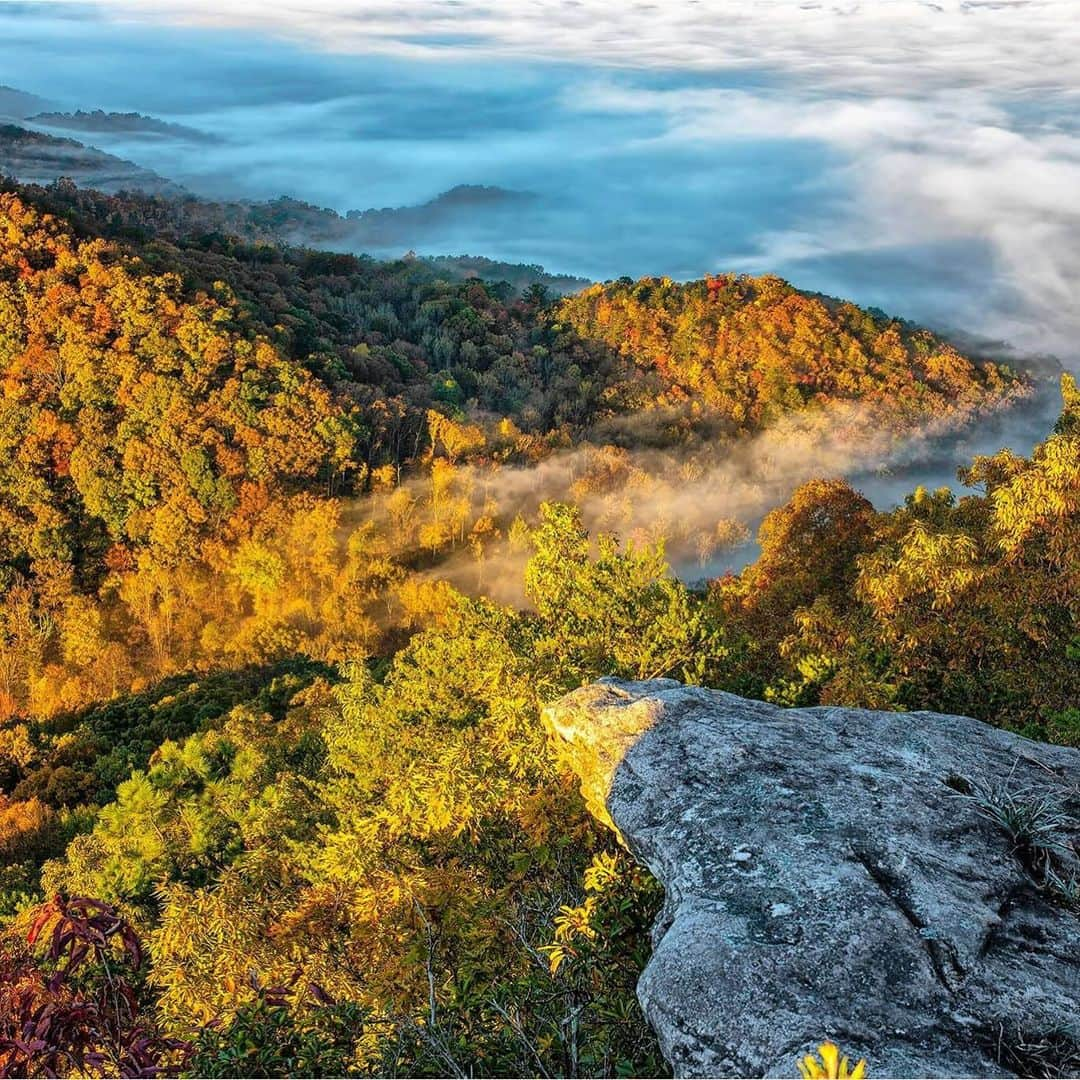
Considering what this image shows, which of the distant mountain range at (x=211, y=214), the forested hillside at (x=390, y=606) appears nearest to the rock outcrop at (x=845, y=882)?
the forested hillside at (x=390, y=606)

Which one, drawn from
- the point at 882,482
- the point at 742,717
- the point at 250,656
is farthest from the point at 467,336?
the point at 742,717

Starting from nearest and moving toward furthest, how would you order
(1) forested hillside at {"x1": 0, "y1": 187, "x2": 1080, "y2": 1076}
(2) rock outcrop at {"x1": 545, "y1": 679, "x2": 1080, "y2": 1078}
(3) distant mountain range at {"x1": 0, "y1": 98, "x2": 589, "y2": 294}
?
(2) rock outcrop at {"x1": 545, "y1": 679, "x2": 1080, "y2": 1078}
(1) forested hillside at {"x1": 0, "y1": 187, "x2": 1080, "y2": 1076}
(3) distant mountain range at {"x1": 0, "y1": 98, "x2": 589, "y2": 294}

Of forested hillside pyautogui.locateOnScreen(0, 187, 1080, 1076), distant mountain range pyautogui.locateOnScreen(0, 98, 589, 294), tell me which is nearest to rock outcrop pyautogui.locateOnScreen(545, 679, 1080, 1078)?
forested hillside pyautogui.locateOnScreen(0, 187, 1080, 1076)

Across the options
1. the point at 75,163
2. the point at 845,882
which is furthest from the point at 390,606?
the point at 75,163

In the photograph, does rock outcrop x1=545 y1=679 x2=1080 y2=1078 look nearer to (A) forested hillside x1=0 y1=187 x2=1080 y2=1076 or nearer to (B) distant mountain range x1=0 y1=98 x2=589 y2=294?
(A) forested hillside x1=0 y1=187 x2=1080 y2=1076

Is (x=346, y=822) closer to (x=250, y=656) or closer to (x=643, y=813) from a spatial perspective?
(x=643, y=813)

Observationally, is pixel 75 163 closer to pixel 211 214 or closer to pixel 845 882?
pixel 211 214

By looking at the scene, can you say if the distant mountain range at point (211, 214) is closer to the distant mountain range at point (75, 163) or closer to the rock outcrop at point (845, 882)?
the distant mountain range at point (75, 163)
